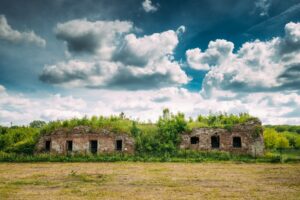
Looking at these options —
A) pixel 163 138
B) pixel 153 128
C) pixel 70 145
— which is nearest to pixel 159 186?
pixel 163 138

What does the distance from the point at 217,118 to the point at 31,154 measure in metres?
15.8

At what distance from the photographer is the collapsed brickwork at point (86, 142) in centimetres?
2205

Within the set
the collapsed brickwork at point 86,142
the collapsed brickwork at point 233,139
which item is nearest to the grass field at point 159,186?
the collapsed brickwork at point 233,139

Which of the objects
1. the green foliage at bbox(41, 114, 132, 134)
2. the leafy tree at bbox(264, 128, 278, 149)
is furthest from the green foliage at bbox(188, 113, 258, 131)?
the leafy tree at bbox(264, 128, 278, 149)

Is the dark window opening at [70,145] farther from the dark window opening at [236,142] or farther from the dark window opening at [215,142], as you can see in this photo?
the dark window opening at [236,142]

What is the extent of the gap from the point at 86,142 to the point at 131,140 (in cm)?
364

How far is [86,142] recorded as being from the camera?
2231cm

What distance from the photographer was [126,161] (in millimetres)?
19859

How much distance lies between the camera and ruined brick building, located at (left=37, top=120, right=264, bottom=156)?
815 inches

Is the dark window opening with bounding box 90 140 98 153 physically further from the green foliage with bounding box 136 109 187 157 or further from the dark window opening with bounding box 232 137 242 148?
the dark window opening with bounding box 232 137 242 148

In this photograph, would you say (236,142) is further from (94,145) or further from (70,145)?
(70,145)

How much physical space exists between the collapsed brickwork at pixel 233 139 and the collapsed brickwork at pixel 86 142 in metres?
4.78

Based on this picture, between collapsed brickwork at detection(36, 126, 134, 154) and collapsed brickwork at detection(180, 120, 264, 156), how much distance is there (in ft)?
15.7

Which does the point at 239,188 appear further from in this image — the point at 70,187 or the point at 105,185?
the point at 70,187
